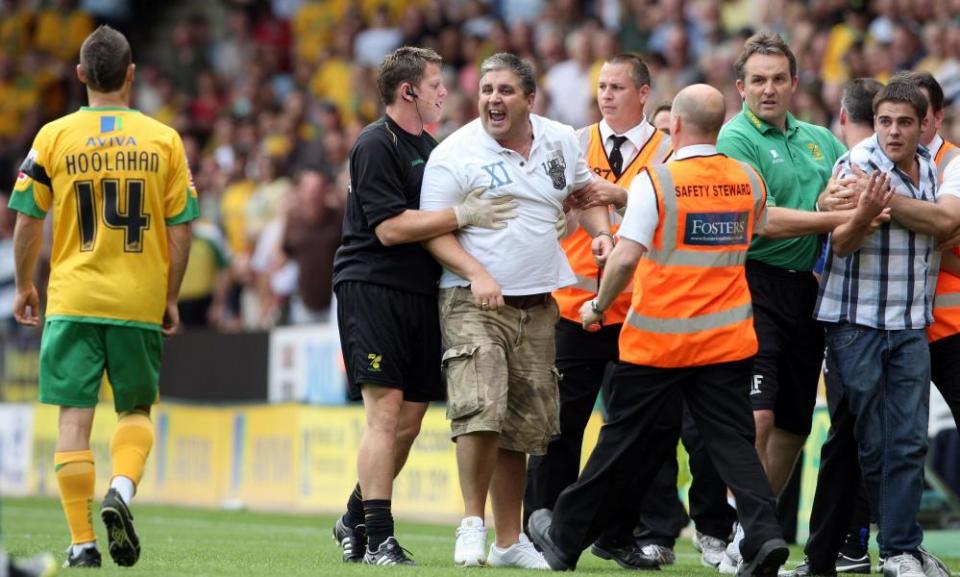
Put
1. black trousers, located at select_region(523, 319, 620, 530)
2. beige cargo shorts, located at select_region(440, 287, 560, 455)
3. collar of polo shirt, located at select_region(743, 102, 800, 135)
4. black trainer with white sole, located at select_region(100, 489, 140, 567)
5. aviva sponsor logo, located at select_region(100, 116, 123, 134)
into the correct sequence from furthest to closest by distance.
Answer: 1. black trousers, located at select_region(523, 319, 620, 530)
2. collar of polo shirt, located at select_region(743, 102, 800, 135)
3. beige cargo shorts, located at select_region(440, 287, 560, 455)
4. aviva sponsor logo, located at select_region(100, 116, 123, 134)
5. black trainer with white sole, located at select_region(100, 489, 140, 567)

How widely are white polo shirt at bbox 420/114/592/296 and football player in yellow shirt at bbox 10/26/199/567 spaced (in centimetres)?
124

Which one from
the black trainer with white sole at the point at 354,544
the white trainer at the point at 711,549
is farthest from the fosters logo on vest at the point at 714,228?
the black trainer with white sole at the point at 354,544

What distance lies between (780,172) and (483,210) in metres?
1.50

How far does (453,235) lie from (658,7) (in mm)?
9811

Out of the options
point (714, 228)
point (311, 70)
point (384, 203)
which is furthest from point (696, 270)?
point (311, 70)

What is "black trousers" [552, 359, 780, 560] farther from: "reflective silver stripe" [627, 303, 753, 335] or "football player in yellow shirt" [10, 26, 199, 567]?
"football player in yellow shirt" [10, 26, 199, 567]

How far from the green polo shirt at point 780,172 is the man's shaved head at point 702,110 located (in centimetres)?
85

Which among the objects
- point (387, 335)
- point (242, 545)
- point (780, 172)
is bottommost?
point (242, 545)

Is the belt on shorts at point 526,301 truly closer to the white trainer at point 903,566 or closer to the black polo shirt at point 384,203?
the black polo shirt at point 384,203

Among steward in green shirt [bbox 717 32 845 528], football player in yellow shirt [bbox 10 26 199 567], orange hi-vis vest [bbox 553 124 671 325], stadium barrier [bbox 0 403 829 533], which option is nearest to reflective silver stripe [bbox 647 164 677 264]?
steward in green shirt [bbox 717 32 845 528]

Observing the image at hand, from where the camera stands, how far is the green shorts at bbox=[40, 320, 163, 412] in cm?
743

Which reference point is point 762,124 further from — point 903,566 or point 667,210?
point 903,566

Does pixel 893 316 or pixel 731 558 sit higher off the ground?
pixel 893 316

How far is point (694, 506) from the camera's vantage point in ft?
29.4
